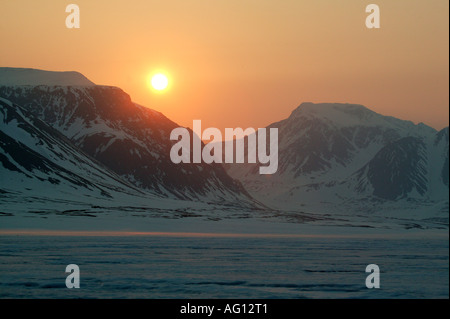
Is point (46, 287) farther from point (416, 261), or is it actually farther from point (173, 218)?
point (173, 218)

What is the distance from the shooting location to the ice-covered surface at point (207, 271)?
4809 cm

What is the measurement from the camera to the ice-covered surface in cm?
4809

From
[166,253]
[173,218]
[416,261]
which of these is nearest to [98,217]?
[173,218]

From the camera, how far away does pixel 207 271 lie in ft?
194

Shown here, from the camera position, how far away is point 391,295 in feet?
160
